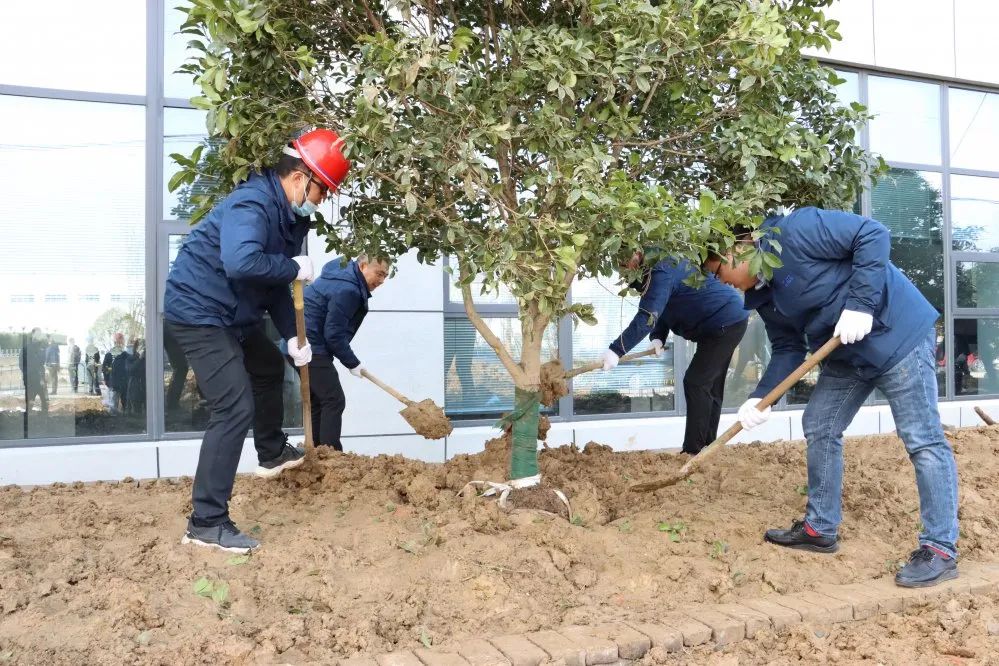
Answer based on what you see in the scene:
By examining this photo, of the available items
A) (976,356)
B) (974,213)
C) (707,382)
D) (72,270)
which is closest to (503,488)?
(707,382)

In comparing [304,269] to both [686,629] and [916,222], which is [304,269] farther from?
[916,222]

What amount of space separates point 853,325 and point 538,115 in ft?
4.62

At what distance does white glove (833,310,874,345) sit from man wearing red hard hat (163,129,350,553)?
2.03m

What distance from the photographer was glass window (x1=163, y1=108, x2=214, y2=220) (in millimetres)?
5039

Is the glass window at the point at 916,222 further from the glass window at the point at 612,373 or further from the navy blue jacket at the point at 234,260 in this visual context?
the navy blue jacket at the point at 234,260

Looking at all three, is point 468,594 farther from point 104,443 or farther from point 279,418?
point 104,443

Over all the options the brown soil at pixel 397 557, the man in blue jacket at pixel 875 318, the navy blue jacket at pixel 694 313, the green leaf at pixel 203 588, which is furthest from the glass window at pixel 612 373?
the green leaf at pixel 203 588

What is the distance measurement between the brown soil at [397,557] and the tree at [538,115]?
59cm

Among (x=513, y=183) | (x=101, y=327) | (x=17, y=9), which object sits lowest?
(x=101, y=327)

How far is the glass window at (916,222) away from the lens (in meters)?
7.41

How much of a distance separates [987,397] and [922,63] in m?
3.55

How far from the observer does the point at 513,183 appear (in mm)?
3133

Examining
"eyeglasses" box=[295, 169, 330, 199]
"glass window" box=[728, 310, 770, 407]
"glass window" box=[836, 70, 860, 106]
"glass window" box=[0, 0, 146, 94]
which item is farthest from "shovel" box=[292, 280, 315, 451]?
"glass window" box=[836, 70, 860, 106]

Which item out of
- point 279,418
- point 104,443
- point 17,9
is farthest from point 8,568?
point 17,9
